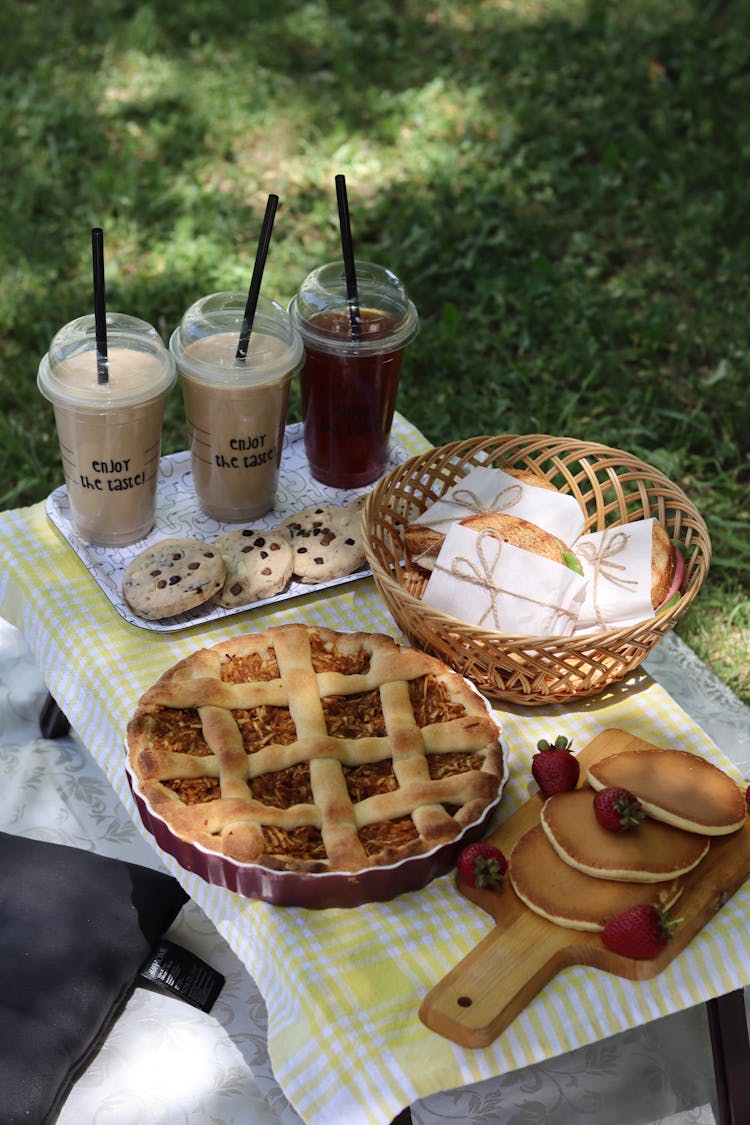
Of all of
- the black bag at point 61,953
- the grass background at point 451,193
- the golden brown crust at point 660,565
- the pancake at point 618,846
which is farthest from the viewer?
the grass background at point 451,193

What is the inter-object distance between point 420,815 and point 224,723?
0.28 meters

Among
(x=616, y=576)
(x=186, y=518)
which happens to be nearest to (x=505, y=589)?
(x=616, y=576)

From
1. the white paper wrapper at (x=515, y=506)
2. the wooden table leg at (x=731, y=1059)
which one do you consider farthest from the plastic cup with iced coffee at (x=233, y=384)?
the wooden table leg at (x=731, y=1059)

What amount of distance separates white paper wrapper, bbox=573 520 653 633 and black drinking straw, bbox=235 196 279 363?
57 centimetres

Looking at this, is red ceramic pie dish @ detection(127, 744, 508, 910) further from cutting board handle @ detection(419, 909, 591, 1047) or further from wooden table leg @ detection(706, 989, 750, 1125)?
wooden table leg @ detection(706, 989, 750, 1125)

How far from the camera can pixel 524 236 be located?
4078mm

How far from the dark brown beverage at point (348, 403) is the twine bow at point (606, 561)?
0.42 m

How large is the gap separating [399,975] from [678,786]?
15.4 inches

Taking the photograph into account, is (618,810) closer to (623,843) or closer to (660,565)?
(623,843)

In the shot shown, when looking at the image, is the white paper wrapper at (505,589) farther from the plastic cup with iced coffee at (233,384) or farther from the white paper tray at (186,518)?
the plastic cup with iced coffee at (233,384)

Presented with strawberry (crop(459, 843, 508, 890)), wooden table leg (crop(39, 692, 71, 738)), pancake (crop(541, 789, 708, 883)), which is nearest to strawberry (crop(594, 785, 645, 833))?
pancake (crop(541, 789, 708, 883))

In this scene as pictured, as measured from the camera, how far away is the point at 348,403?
202 cm

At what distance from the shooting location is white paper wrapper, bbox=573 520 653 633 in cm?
173

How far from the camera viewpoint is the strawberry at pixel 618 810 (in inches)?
55.2
